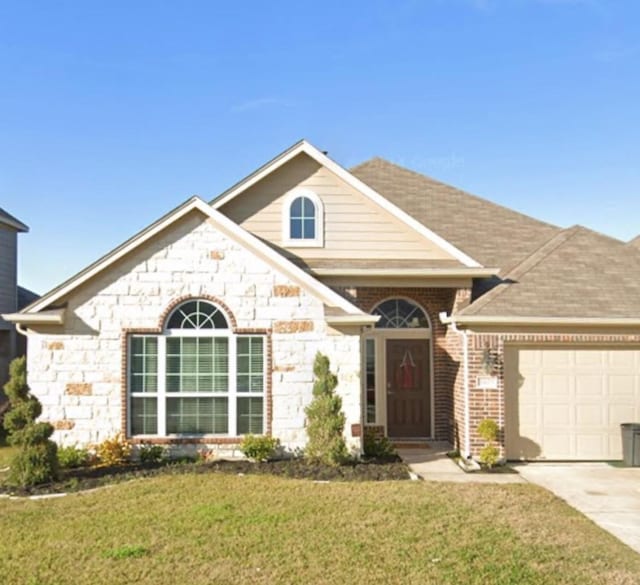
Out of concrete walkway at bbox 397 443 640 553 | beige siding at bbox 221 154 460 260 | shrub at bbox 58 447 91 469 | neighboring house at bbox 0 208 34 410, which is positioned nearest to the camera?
concrete walkway at bbox 397 443 640 553

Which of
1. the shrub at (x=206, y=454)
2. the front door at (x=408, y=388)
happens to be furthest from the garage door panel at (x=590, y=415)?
the shrub at (x=206, y=454)

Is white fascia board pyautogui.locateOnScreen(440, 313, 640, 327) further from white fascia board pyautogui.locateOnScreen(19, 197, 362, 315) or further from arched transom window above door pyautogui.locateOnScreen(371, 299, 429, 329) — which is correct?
arched transom window above door pyautogui.locateOnScreen(371, 299, 429, 329)

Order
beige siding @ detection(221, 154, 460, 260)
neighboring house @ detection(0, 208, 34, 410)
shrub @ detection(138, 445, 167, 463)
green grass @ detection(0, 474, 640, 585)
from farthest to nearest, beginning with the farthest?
neighboring house @ detection(0, 208, 34, 410), beige siding @ detection(221, 154, 460, 260), shrub @ detection(138, 445, 167, 463), green grass @ detection(0, 474, 640, 585)

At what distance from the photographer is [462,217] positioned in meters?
16.5

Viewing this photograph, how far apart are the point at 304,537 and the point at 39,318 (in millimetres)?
6846

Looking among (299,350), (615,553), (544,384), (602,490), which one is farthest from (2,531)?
(544,384)

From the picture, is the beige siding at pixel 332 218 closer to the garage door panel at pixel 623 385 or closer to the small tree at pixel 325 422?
the small tree at pixel 325 422

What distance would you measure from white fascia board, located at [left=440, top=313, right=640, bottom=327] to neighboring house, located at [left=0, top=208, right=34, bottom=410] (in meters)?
14.1

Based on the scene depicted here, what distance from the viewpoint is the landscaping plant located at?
11.5 meters

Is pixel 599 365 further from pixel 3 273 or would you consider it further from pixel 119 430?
pixel 3 273

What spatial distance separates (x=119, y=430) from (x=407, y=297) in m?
6.77

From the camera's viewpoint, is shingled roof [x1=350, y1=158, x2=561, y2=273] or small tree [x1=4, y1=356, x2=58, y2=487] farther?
shingled roof [x1=350, y1=158, x2=561, y2=273]

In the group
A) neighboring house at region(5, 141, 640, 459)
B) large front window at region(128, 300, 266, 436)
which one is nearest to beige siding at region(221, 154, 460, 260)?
neighboring house at region(5, 141, 640, 459)

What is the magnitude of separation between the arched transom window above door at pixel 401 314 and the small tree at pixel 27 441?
7.33 m
